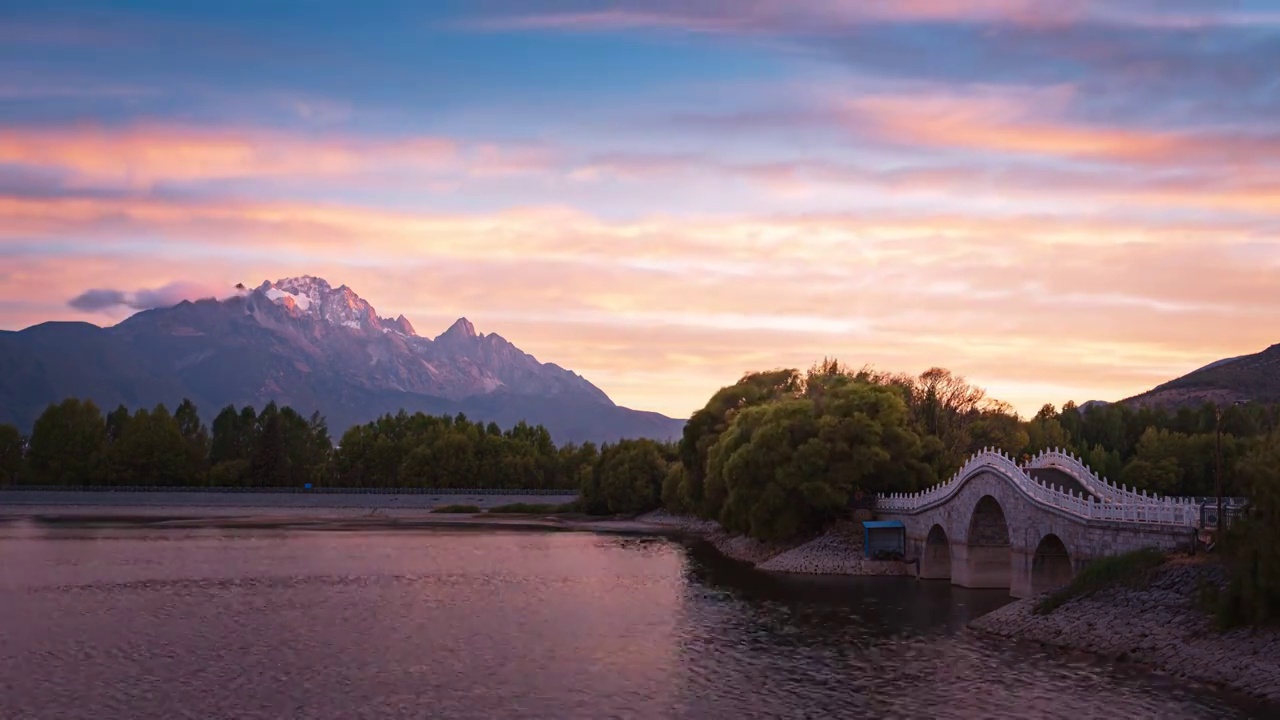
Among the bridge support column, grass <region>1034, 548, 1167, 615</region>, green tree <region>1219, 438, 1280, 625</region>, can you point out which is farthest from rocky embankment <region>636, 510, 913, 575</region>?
green tree <region>1219, 438, 1280, 625</region>

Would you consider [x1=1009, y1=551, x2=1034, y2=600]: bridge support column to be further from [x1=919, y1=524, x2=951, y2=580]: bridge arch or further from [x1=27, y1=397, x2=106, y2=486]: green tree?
[x1=27, y1=397, x2=106, y2=486]: green tree

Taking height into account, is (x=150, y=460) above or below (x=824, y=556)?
above

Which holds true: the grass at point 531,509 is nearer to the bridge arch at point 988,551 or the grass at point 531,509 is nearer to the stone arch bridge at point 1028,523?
the stone arch bridge at point 1028,523

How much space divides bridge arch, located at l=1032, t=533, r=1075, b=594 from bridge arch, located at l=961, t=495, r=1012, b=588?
8.94 metres

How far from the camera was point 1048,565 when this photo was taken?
2372 inches

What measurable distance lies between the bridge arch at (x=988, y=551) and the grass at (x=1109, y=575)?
55.4ft

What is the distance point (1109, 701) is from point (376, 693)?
25.4 metres

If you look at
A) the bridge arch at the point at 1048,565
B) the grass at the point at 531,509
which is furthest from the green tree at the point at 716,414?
the bridge arch at the point at 1048,565

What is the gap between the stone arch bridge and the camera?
5003cm

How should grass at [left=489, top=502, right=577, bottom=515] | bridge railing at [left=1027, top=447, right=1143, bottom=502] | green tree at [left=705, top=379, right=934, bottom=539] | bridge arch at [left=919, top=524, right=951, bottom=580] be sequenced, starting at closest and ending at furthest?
bridge railing at [left=1027, top=447, right=1143, bottom=502] → bridge arch at [left=919, top=524, right=951, bottom=580] → green tree at [left=705, top=379, right=934, bottom=539] → grass at [left=489, top=502, right=577, bottom=515]

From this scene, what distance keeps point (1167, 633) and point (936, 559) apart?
3446 centimetres

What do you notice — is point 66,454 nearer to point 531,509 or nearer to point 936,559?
point 531,509

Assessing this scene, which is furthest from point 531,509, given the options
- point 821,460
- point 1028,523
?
point 1028,523

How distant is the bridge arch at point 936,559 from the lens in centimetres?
7706
